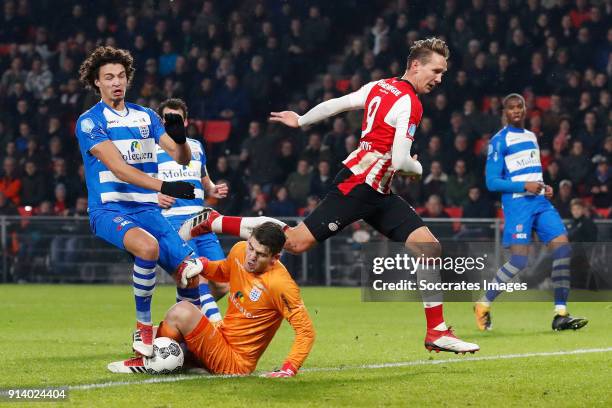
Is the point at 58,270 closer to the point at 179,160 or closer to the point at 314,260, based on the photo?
the point at 314,260

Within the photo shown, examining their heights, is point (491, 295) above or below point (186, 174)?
below

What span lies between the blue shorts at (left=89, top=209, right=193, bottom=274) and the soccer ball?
97 centimetres

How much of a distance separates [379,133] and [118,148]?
1.87 m

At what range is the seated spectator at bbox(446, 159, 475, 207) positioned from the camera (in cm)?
1925

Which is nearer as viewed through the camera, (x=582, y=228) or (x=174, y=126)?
(x=174, y=126)

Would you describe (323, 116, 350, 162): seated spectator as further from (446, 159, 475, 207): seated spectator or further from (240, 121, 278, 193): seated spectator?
(446, 159, 475, 207): seated spectator

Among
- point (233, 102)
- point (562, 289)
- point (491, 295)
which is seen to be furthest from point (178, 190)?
point (233, 102)

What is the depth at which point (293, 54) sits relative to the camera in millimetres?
23062

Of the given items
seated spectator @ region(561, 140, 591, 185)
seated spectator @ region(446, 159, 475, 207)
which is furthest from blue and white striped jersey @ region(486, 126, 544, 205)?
seated spectator @ region(446, 159, 475, 207)

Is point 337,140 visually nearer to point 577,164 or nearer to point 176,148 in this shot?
point 577,164

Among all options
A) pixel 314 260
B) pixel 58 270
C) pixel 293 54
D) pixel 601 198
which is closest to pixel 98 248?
pixel 58 270

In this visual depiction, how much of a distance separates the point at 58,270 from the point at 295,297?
43.1 ft

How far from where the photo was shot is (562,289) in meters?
12.2

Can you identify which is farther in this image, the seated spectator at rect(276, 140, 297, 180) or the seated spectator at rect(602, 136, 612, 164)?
the seated spectator at rect(276, 140, 297, 180)
